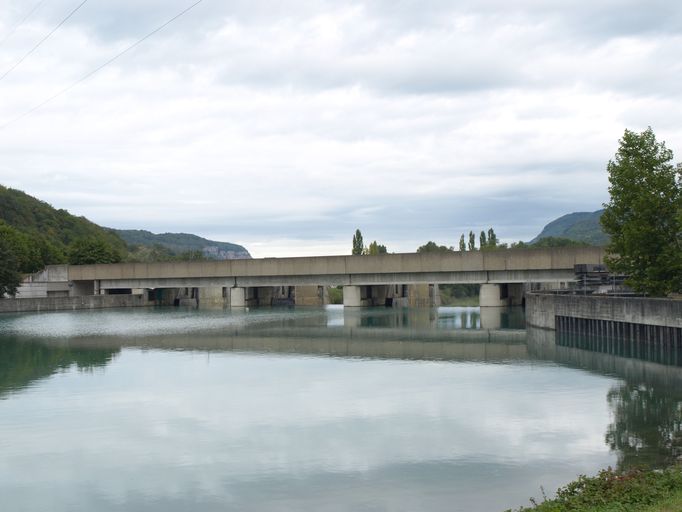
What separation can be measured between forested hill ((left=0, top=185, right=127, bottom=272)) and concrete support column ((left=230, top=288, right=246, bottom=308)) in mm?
35957

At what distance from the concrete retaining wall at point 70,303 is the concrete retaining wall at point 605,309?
59.1m

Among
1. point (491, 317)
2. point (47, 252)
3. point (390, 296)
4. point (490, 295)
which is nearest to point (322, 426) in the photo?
point (491, 317)

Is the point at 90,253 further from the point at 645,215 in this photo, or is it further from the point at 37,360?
the point at 645,215

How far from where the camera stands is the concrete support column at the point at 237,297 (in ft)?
328

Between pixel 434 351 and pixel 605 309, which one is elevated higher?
pixel 605 309

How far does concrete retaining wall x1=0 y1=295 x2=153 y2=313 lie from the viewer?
8825 centimetres

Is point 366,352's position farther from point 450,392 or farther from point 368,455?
point 368,455

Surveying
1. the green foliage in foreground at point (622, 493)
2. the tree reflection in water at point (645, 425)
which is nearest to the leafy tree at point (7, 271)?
the tree reflection in water at point (645, 425)

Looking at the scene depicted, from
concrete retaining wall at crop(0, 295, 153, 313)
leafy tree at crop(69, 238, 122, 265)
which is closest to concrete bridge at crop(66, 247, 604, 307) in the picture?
concrete retaining wall at crop(0, 295, 153, 313)

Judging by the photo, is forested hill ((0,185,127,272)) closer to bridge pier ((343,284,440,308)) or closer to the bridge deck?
the bridge deck

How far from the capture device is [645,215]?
42.2m

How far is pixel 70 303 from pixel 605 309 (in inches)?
2837

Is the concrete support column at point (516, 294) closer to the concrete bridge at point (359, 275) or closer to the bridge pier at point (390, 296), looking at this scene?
the concrete bridge at point (359, 275)

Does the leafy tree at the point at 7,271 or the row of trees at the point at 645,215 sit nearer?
the row of trees at the point at 645,215
